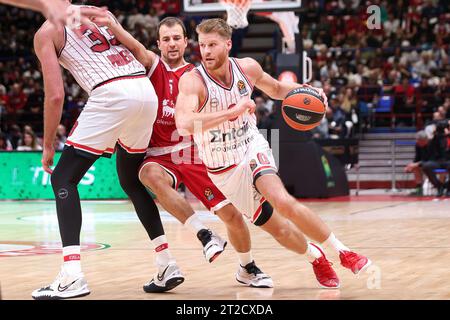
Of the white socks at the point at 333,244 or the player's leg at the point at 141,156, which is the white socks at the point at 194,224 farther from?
the white socks at the point at 333,244

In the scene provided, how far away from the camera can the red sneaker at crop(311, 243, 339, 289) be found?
611cm

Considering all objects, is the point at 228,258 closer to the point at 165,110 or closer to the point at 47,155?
the point at 165,110

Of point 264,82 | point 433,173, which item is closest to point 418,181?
point 433,173

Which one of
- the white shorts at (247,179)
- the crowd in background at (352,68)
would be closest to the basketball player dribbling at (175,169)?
the white shorts at (247,179)

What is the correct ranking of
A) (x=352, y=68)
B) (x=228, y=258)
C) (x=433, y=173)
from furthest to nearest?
(x=352, y=68), (x=433, y=173), (x=228, y=258)

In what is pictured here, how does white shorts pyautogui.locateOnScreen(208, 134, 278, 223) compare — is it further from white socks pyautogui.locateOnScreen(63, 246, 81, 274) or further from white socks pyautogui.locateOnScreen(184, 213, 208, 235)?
white socks pyautogui.locateOnScreen(63, 246, 81, 274)

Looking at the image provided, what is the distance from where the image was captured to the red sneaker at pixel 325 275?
611 cm

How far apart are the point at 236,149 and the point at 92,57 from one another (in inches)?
44.4

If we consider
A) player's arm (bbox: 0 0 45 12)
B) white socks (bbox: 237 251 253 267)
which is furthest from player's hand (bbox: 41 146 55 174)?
player's arm (bbox: 0 0 45 12)

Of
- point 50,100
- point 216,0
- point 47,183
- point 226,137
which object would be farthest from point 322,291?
point 47,183

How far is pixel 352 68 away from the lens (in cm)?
2261

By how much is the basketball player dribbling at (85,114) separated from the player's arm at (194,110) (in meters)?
0.27
